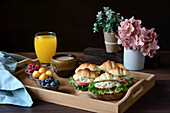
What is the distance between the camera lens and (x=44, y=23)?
11.3 feet

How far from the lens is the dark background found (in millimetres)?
3307

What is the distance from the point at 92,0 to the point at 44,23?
64 cm

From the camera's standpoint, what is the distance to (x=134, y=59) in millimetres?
2102

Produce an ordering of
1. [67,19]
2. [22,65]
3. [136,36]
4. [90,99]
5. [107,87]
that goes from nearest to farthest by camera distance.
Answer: [90,99]
[107,87]
[136,36]
[22,65]
[67,19]

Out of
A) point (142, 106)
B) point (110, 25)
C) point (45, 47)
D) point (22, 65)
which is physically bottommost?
point (142, 106)

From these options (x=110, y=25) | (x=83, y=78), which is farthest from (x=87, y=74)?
(x=110, y=25)

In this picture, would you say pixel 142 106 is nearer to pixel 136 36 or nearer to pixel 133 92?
pixel 133 92

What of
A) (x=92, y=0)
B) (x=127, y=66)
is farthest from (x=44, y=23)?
(x=127, y=66)

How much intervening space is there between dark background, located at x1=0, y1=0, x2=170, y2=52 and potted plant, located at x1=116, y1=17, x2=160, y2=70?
1306 millimetres

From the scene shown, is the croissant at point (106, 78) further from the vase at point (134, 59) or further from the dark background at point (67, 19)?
the dark background at point (67, 19)

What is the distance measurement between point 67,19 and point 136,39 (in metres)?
1.54

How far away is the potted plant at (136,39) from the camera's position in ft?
6.62

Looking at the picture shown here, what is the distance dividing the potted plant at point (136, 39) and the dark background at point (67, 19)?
1.31m

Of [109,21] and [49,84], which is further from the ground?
[109,21]
